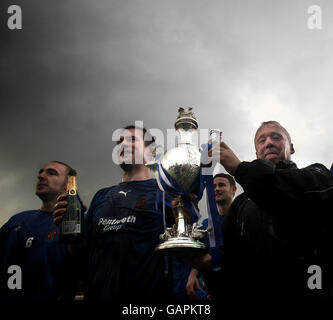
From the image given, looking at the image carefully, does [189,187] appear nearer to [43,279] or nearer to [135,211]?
[135,211]

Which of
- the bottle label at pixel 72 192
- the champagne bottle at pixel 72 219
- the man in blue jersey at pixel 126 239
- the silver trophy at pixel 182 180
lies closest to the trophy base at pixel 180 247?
the silver trophy at pixel 182 180

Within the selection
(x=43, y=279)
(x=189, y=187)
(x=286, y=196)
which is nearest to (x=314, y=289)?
(x=286, y=196)

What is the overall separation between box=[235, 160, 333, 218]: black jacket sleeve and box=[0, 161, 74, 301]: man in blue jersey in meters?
2.18

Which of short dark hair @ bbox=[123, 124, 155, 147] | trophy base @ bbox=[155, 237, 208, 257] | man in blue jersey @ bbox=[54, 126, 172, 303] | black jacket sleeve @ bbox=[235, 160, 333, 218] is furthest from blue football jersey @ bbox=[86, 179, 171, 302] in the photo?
black jacket sleeve @ bbox=[235, 160, 333, 218]

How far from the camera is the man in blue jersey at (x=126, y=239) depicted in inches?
104

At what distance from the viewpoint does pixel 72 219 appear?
9.00 ft

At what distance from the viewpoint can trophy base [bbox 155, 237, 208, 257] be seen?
1.90m

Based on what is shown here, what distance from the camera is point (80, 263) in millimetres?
3189

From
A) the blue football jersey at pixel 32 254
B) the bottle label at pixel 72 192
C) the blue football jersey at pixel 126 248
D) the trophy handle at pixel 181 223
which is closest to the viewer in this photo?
the trophy handle at pixel 181 223

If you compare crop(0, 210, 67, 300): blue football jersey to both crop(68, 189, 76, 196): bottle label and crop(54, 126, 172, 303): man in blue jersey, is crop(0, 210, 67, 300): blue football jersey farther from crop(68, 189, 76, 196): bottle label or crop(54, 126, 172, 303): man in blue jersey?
crop(68, 189, 76, 196): bottle label

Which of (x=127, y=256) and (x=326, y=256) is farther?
(x=127, y=256)

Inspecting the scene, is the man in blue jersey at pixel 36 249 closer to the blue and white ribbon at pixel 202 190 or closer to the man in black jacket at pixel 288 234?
the blue and white ribbon at pixel 202 190

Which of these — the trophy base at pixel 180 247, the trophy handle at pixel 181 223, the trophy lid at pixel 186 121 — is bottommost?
the trophy base at pixel 180 247
